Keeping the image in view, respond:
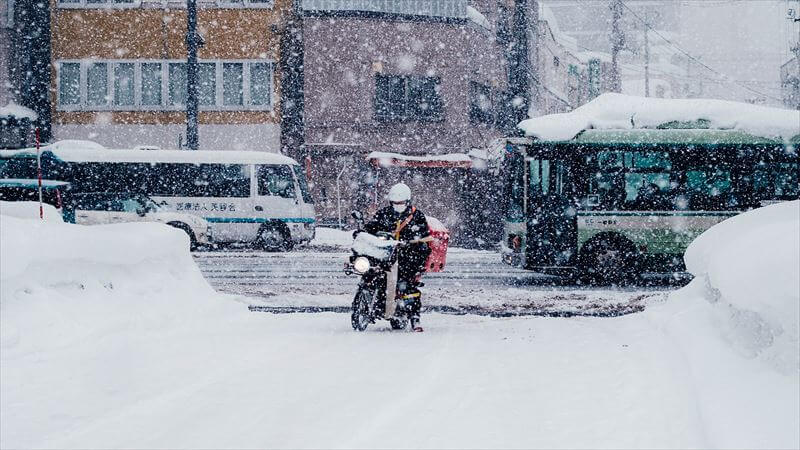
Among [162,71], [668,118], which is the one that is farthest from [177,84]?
[668,118]

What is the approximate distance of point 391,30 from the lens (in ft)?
108

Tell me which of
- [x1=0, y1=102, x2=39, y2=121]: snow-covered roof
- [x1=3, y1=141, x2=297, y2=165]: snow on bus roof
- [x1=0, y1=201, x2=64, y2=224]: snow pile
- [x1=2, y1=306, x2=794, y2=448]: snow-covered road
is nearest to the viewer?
[x1=2, y1=306, x2=794, y2=448]: snow-covered road

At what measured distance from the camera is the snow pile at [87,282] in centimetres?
720

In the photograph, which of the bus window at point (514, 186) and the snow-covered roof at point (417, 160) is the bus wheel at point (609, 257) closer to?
the bus window at point (514, 186)

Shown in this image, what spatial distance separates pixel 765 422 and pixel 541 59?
133ft

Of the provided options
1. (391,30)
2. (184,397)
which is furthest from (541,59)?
(184,397)

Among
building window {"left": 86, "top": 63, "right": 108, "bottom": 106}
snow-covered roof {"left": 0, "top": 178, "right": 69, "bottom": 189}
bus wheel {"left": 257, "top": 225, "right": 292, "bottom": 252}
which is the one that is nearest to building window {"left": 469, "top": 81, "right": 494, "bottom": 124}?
bus wheel {"left": 257, "top": 225, "right": 292, "bottom": 252}

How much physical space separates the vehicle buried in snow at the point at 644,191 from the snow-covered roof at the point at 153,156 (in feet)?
38.7

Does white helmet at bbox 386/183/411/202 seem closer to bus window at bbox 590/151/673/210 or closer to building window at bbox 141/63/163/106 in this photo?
bus window at bbox 590/151/673/210

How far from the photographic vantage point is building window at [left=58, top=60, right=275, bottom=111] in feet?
107

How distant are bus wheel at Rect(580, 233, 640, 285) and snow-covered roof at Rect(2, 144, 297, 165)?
1224 cm

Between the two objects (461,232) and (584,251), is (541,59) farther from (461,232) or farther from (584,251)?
(584,251)

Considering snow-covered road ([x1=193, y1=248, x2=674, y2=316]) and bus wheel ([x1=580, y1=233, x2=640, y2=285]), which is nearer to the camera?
snow-covered road ([x1=193, y1=248, x2=674, y2=316])

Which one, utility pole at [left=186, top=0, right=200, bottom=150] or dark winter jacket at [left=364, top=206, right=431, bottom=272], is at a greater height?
utility pole at [left=186, top=0, right=200, bottom=150]
